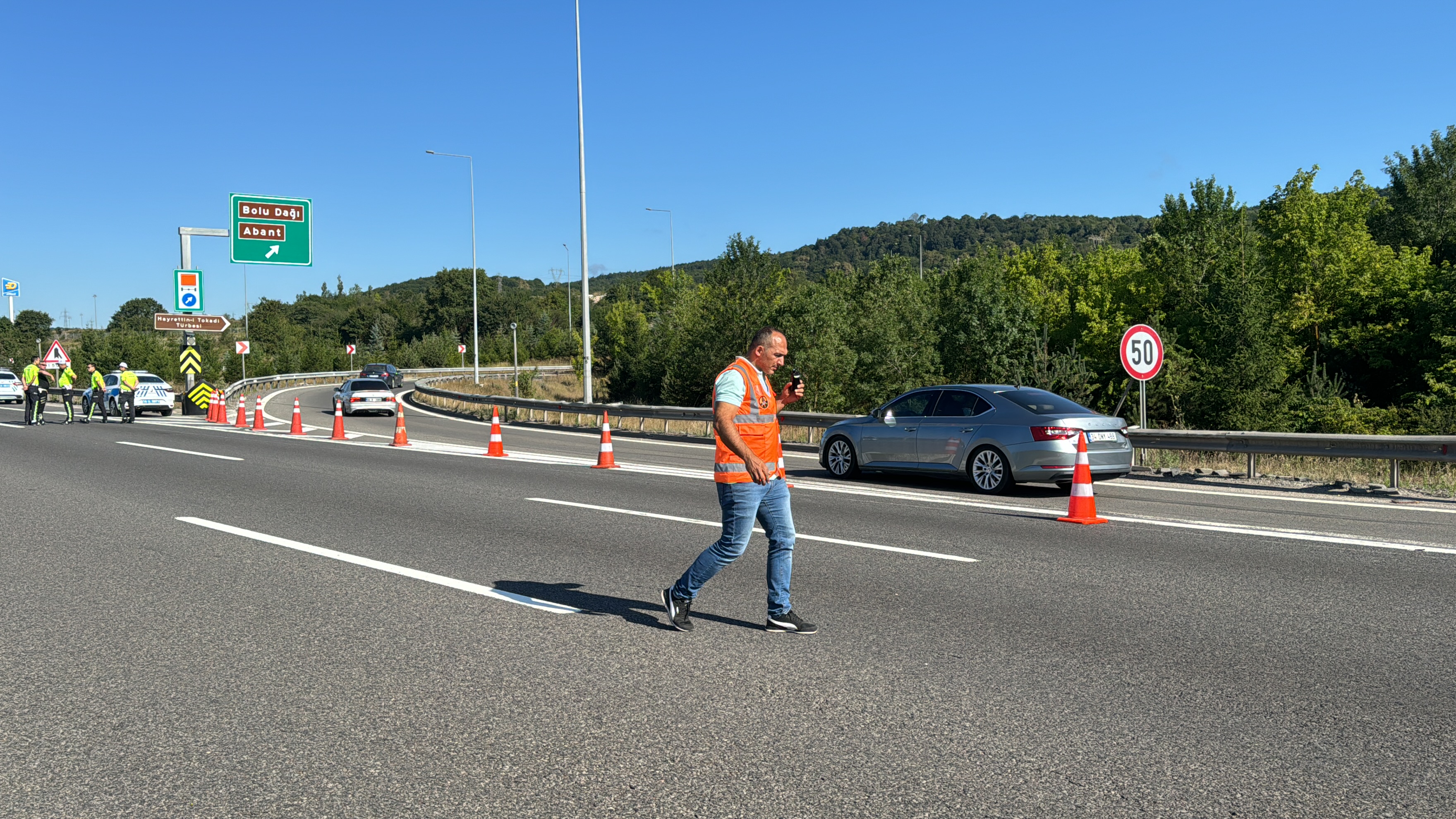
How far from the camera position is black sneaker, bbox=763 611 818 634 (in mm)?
5801

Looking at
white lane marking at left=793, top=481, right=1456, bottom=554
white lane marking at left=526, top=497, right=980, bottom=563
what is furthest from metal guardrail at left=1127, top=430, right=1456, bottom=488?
white lane marking at left=526, top=497, right=980, bottom=563

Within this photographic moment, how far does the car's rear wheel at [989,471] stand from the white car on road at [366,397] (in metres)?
28.1

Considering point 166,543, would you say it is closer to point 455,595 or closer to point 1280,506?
point 455,595

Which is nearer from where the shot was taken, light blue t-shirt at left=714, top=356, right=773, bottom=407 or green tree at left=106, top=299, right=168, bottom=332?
Result: light blue t-shirt at left=714, top=356, right=773, bottom=407

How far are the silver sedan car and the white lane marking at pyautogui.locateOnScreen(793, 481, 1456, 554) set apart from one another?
868mm

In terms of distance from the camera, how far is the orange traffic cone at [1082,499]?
10.2 m

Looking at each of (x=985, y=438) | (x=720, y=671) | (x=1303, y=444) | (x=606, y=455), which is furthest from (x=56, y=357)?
(x=720, y=671)

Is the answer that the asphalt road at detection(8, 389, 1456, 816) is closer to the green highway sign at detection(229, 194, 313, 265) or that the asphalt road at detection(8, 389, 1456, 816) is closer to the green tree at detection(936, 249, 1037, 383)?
the green highway sign at detection(229, 194, 313, 265)

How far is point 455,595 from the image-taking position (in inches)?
269

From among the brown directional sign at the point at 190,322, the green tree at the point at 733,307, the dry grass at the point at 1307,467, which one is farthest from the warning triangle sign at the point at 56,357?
the dry grass at the point at 1307,467

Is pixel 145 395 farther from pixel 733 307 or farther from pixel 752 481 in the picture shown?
pixel 752 481

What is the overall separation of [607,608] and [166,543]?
15.5 feet

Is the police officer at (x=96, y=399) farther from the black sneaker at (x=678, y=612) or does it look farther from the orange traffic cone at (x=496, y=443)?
the black sneaker at (x=678, y=612)

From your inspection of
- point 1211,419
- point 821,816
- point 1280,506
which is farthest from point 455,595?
point 1211,419
